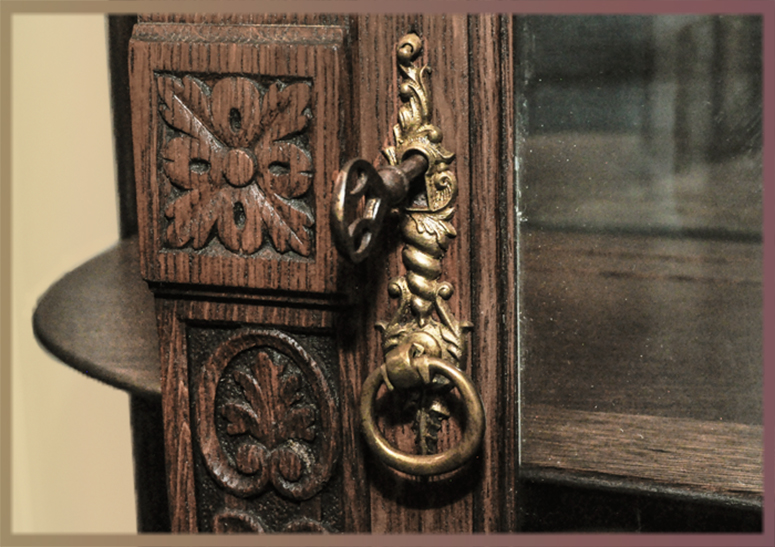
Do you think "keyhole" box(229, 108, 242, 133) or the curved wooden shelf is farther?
the curved wooden shelf

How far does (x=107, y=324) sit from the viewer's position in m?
0.76

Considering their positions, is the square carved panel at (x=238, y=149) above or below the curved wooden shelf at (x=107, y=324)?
above

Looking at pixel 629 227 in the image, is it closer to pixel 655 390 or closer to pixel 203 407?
pixel 655 390

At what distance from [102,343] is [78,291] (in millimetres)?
90

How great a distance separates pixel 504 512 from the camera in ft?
1.81

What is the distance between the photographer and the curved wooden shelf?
2.32 ft

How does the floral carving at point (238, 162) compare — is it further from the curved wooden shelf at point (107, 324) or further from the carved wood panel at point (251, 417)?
the curved wooden shelf at point (107, 324)

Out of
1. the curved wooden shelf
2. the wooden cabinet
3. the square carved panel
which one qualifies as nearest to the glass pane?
the wooden cabinet

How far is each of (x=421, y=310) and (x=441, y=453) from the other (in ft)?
0.26

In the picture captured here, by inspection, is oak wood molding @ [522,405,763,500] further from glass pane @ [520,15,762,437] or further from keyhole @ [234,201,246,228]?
keyhole @ [234,201,246,228]

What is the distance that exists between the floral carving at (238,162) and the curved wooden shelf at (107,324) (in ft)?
0.67

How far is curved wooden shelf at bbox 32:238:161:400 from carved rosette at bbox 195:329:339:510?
0.41 feet

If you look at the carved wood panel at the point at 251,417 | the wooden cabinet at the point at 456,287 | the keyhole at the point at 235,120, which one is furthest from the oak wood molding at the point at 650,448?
→ the keyhole at the point at 235,120

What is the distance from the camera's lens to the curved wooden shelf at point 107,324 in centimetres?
71
